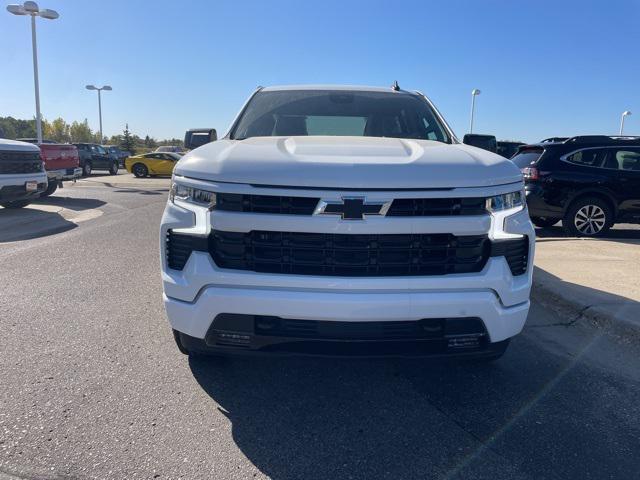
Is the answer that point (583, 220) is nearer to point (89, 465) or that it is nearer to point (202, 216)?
point (202, 216)

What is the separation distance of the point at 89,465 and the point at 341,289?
4.71 ft

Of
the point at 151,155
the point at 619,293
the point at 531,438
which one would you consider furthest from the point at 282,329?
the point at 151,155

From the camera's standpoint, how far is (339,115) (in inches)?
164

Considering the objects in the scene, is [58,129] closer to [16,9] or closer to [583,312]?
[16,9]

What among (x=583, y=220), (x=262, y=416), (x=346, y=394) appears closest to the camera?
(x=262, y=416)

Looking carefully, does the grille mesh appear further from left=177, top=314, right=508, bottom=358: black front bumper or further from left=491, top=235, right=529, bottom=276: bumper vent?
left=177, top=314, right=508, bottom=358: black front bumper

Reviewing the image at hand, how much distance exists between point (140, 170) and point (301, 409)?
26564 mm

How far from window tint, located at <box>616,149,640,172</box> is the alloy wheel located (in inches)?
34.4

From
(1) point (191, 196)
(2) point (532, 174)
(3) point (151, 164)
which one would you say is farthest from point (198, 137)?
(3) point (151, 164)

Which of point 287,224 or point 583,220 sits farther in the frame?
point 583,220

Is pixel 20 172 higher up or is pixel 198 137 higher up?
pixel 198 137

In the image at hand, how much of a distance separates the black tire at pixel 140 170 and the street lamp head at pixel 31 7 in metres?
9.22

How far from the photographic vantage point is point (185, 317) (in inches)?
101

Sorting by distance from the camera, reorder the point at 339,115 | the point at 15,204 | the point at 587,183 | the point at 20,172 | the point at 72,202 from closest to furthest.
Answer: the point at 339,115, the point at 587,183, the point at 20,172, the point at 15,204, the point at 72,202
